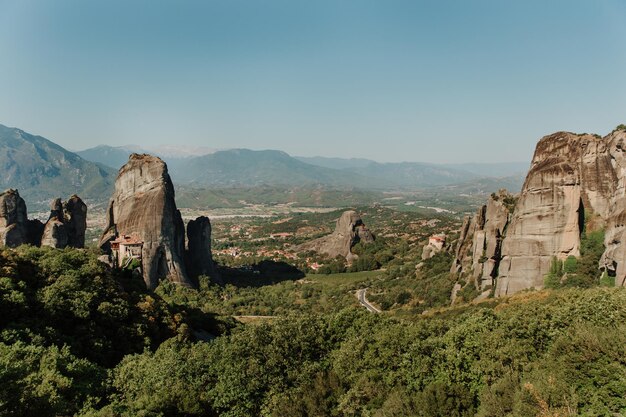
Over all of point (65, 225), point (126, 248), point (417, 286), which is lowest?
point (417, 286)

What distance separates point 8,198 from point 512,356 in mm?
51219

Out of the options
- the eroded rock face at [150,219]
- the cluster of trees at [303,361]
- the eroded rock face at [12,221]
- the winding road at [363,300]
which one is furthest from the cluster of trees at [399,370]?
the eroded rock face at [12,221]

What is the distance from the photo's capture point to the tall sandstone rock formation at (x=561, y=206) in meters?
33.4

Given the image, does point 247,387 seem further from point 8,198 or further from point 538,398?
point 8,198

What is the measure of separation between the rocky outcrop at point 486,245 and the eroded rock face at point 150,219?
3134cm

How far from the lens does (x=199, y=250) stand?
57.2m

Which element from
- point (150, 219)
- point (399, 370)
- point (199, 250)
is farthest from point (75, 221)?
point (399, 370)

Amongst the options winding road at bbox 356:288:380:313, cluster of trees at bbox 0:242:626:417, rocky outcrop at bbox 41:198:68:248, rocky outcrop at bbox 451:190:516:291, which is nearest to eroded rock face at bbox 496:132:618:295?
rocky outcrop at bbox 451:190:516:291

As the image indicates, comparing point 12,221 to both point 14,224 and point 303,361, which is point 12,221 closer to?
point 14,224

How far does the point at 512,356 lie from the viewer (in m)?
18.2

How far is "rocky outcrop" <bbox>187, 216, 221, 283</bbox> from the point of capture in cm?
5638

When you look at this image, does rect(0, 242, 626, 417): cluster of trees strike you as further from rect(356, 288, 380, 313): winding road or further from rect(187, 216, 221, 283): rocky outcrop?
rect(187, 216, 221, 283): rocky outcrop

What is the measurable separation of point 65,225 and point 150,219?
10072mm

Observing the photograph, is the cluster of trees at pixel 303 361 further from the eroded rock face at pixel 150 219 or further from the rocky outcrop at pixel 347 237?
the rocky outcrop at pixel 347 237
